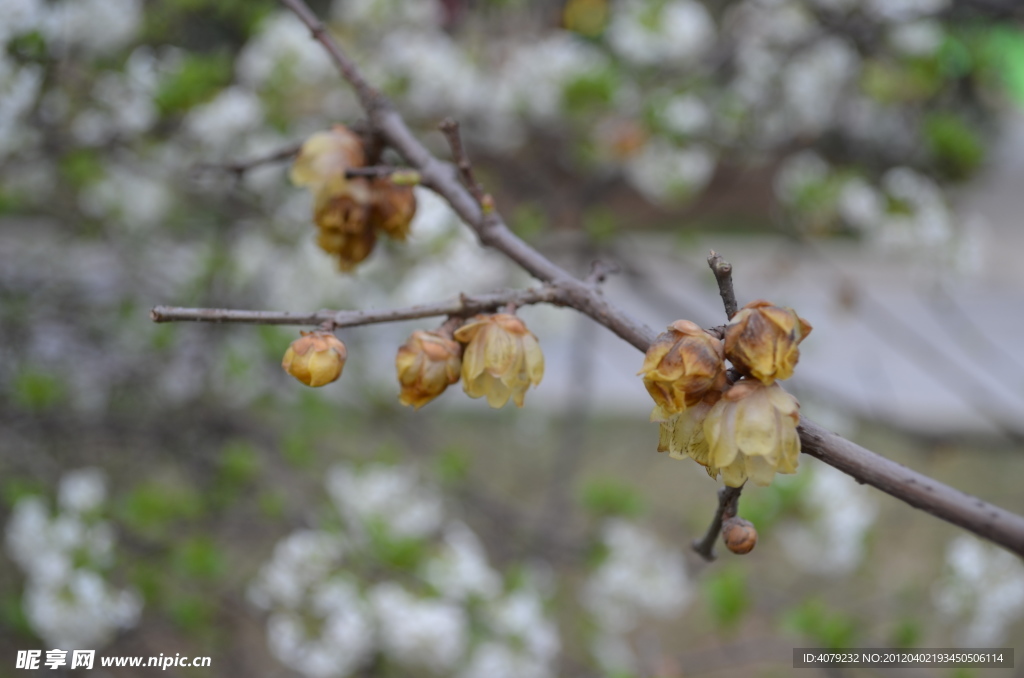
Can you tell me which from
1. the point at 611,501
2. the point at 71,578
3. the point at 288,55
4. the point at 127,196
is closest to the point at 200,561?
the point at 71,578

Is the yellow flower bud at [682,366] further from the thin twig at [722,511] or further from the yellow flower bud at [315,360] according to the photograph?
the yellow flower bud at [315,360]

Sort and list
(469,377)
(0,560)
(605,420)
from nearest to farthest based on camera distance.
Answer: (469,377), (0,560), (605,420)

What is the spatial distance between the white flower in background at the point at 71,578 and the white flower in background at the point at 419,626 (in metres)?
0.51

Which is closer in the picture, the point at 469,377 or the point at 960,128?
the point at 469,377

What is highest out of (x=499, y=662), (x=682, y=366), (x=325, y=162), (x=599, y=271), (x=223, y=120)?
(x=223, y=120)

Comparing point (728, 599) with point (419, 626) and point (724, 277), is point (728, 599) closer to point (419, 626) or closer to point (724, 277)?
point (419, 626)

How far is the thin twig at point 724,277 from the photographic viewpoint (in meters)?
0.51

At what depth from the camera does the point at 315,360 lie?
57 cm

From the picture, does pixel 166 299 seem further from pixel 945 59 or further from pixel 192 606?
pixel 945 59

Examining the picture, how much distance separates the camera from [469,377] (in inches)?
23.3

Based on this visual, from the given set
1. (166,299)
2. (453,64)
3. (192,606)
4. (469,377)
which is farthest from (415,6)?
(469,377)

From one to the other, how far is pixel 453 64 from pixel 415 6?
21 centimetres

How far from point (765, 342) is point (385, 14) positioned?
2.03 meters

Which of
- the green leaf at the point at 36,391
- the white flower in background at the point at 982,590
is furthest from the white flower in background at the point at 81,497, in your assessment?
the white flower in background at the point at 982,590
